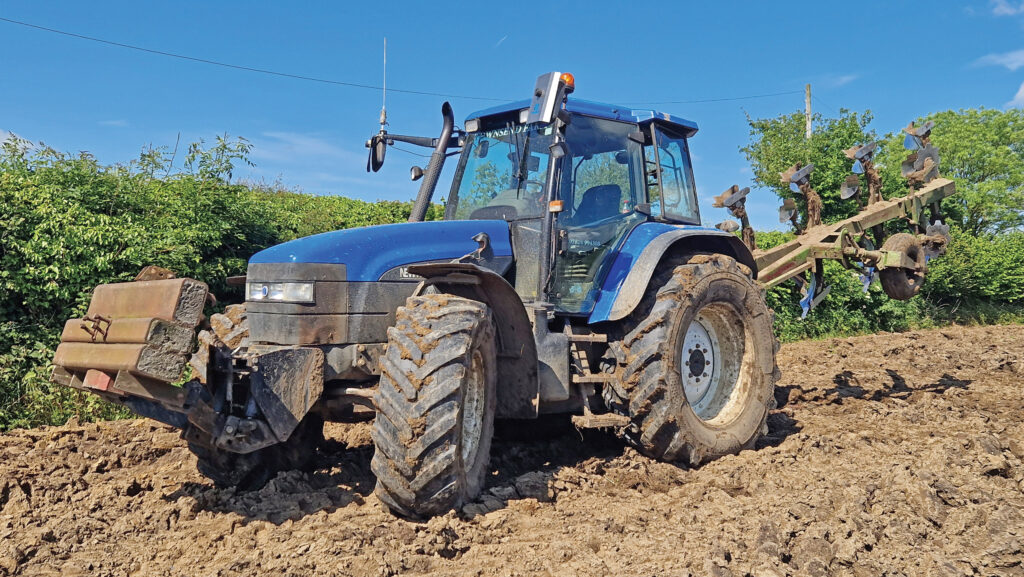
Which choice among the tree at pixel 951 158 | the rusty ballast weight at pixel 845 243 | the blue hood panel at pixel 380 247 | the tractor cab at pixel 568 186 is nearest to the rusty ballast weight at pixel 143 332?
the blue hood panel at pixel 380 247

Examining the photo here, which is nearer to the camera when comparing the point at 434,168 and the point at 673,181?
the point at 434,168

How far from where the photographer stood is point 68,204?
22.7 ft

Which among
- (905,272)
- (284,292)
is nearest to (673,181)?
(905,272)

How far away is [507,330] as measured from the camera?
176 inches

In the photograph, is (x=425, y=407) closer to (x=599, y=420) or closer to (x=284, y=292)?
(x=284, y=292)

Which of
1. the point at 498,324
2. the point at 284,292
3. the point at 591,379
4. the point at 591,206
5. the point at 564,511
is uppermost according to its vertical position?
the point at 591,206

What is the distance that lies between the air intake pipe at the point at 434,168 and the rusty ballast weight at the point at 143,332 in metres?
2.33

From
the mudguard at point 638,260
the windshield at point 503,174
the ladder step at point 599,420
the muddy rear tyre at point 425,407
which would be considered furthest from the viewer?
the windshield at point 503,174

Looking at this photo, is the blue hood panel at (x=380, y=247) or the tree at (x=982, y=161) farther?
the tree at (x=982, y=161)

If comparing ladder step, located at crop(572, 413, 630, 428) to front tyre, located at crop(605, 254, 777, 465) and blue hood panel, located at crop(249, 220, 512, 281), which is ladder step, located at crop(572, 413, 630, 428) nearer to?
front tyre, located at crop(605, 254, 777, 465)

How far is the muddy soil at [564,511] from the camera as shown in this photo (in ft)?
10.9

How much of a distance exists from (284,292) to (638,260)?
7.70 feet

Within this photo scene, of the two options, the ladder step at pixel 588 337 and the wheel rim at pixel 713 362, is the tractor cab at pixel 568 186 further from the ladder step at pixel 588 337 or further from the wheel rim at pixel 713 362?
the wheel rim at pixel 713 362

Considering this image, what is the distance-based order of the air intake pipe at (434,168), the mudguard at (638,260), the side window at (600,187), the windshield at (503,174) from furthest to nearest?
the air intake pipe at (434,168)
the side window at (600,187)
the windshield at (503,174)
the mudguard at (638,260)
